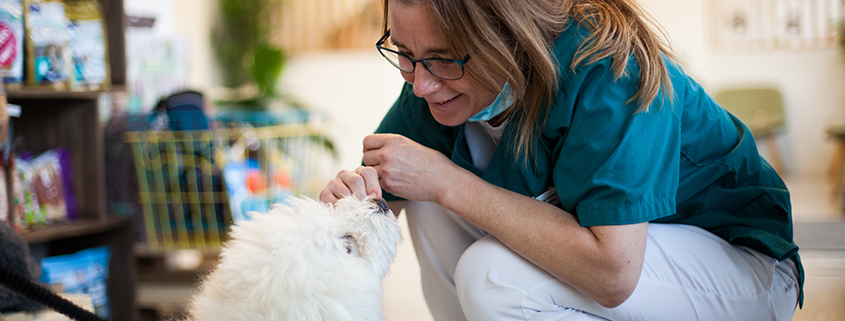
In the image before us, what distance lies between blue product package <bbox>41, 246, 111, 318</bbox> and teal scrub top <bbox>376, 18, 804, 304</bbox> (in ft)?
3.38

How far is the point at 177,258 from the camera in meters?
2.69

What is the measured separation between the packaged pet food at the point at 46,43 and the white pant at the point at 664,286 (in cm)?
112

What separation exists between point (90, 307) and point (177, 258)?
5.54ft

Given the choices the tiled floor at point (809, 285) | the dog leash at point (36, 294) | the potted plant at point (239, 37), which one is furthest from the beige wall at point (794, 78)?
the dog leash at point (36, 294)

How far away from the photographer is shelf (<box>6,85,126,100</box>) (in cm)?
130

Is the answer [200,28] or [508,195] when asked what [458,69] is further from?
[200,28]

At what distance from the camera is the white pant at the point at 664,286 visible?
883 millimetres

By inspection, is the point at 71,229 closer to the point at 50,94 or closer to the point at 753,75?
the point at 50,94

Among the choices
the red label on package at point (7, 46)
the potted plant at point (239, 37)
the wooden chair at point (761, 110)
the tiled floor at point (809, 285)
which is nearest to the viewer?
the red label on package at point (7, 46)

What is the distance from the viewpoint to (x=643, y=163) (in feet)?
2.61

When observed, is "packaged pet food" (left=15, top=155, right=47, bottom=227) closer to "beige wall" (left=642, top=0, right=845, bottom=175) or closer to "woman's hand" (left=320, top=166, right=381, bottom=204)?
"woman's hand" (left=320, top=166, right=381, bottom=204)

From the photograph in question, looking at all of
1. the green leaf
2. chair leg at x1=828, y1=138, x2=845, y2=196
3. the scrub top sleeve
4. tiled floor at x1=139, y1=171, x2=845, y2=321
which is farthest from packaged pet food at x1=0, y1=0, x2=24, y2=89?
chair leg at x1=828, y1=138, x2=845, y2=196

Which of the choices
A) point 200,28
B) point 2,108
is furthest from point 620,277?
point 200,28

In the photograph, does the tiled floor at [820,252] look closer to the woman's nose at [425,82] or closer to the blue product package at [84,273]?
the woman's nose at [425,82]
